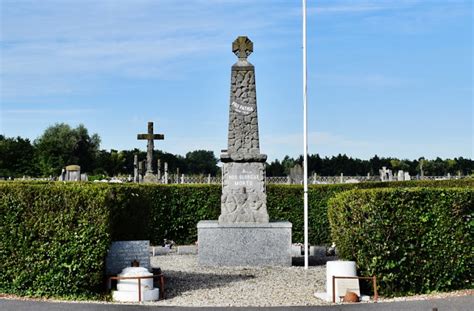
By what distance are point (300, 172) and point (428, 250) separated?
29.1 m

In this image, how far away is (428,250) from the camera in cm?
1386

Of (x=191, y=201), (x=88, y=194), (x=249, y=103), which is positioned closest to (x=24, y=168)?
(x=191, y=201)

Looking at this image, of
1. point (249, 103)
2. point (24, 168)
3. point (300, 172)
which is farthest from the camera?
point (24, 168)

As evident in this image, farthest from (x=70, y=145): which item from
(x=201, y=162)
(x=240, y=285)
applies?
(x=240, y=285)

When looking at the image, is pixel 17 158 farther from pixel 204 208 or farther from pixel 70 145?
pixel 204 208

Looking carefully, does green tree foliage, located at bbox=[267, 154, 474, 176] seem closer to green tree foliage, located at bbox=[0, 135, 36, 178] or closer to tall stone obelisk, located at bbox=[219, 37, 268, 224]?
green tree foliage, located at bbox=[0, 135, 36, 178]

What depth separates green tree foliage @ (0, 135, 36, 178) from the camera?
7343 centimetres

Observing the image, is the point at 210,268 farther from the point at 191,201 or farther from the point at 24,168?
the point at 24,168

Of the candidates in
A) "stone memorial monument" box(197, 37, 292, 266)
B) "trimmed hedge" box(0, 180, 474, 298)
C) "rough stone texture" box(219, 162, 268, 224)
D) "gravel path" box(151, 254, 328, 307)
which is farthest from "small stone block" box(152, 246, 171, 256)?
"trimmed hedge" box(0, 180, 474, 298)

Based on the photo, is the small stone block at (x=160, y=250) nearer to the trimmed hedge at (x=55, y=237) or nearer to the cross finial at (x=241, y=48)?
the cross finial at (x=241, y=48)

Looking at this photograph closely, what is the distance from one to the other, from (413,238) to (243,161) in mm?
7148

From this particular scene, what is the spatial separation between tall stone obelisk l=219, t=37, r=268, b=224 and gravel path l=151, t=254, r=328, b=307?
1845 millimetres

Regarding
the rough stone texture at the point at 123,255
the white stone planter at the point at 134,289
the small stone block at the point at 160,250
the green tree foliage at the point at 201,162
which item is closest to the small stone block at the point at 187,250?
the small stone block at the point at 160,250

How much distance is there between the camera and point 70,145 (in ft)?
286
